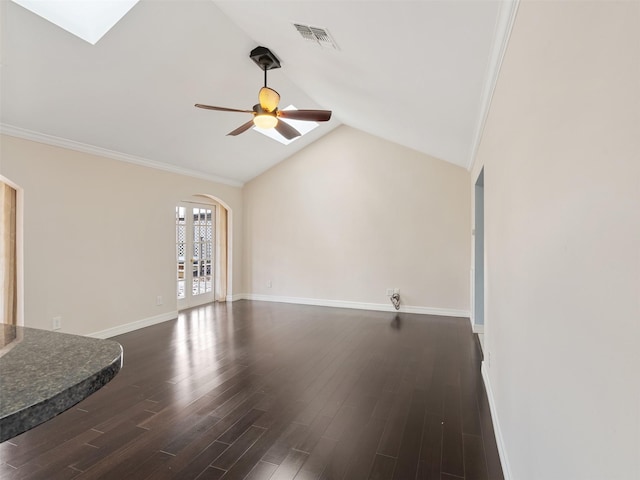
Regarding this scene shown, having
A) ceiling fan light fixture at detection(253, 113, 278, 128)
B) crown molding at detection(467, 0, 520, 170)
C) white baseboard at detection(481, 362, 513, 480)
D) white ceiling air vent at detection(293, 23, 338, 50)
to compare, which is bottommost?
white baseboard at detection(481, 362, 513, 480)

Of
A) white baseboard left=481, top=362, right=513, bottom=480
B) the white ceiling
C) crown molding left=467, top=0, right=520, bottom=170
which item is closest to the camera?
crown molding left=467, top=0, right=520, bottom=170

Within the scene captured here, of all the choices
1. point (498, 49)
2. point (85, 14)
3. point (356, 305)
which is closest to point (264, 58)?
point (85, 14)

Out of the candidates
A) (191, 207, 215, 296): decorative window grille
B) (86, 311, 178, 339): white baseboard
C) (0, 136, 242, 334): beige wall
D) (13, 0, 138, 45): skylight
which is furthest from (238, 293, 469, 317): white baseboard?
(13, 0, 138, 45): skylight

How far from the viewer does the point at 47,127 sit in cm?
339

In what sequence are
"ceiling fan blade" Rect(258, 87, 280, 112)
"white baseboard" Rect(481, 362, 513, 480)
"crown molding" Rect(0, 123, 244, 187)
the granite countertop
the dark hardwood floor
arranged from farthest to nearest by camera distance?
"crown molding" Rect(0, 123, 244, 187), "ceiling fan blade" Rect(258, 87, 280, 112), the dark hardwood floor, "white baseboard" Rect(481, 362, 513, 480), the granite countertop

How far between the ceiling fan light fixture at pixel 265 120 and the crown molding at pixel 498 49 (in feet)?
6.30

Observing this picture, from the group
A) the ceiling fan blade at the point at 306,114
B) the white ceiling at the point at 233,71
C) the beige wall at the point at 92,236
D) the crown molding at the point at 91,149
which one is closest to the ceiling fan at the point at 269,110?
the ceiling fan blade at the point at 306,114

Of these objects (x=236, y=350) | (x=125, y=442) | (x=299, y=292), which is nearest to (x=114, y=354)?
(x=125, y=442)

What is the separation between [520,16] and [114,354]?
1.99 metres

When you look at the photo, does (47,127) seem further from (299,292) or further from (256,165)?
(299,292)

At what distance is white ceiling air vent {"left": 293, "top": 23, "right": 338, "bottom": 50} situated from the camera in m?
2.46

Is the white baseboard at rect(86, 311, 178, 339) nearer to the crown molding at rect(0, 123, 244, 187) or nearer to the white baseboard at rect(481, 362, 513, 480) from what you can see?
the crown molding at rect(0, 123, 244, 187)

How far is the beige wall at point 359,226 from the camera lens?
5324 mm

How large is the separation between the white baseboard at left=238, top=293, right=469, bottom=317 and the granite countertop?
524 centimetres
